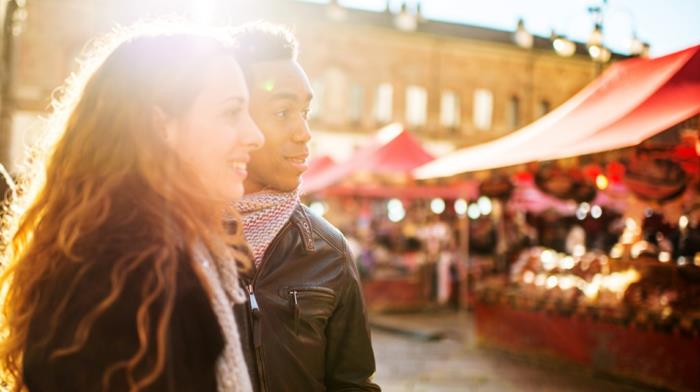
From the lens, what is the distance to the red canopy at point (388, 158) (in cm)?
1020

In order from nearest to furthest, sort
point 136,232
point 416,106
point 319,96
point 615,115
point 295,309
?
point 136,232
point 295,309
point 615,115
point 319,96
point 416,106

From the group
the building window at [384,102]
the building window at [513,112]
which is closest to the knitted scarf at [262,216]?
the building window at [384,102]

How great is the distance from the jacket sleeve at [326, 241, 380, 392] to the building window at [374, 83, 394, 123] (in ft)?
84.9

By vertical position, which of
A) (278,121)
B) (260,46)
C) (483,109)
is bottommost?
(278,121)

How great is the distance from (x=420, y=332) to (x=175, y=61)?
340 inches

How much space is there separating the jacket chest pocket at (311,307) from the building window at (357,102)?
25.6 metres

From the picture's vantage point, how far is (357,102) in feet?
90.0

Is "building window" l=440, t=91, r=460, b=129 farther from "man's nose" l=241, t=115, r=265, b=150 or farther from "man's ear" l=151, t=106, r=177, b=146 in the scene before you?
"man's ear" l=151, t=106, r=177, b=146

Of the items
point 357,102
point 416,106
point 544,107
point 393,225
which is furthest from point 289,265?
point 544,107

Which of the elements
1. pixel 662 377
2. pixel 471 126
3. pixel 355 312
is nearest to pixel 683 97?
pixel 662 377

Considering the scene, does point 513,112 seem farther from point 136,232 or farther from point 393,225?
point 136,232

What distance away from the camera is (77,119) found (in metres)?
1.28

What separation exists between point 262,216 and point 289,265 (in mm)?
158

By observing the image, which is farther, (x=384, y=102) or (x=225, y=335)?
(x=384, y=102)
